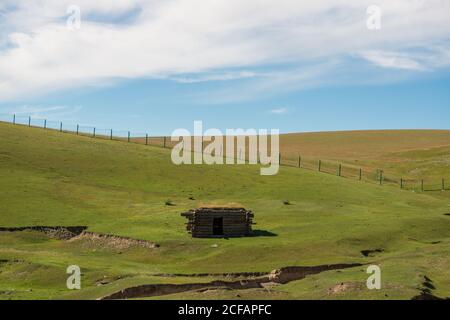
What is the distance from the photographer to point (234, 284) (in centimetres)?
3859

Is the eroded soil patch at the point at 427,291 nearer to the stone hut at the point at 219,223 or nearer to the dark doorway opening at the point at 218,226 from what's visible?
the stone hut at the point at 219,223

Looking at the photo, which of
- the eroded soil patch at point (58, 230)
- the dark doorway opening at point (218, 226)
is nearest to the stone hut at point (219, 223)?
the dark doorway opening at point (218, 226)

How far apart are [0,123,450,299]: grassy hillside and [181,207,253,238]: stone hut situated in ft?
4.74

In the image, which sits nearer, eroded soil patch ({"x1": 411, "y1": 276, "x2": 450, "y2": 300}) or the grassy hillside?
eroded soil patch ({"x1": 411, "y1": 276, "x2": 450, "y2": 300})

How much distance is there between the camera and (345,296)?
2956cm

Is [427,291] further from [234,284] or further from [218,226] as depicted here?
[218,226]

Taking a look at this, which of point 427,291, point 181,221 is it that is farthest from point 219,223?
point 427,291

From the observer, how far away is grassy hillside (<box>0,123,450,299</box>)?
38.7 meters

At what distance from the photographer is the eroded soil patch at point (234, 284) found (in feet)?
110

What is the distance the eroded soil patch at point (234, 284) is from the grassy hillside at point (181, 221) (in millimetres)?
942

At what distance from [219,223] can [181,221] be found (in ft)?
17.5

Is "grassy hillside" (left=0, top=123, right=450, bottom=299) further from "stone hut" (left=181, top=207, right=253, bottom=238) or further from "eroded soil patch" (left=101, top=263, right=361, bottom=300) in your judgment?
"stone hut" (left=181, top=207, right=253, bottom=238)

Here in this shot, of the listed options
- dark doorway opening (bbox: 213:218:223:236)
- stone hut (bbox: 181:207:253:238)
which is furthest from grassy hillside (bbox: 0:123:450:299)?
dark doorway opening (bbox: 213:218:223:236)
